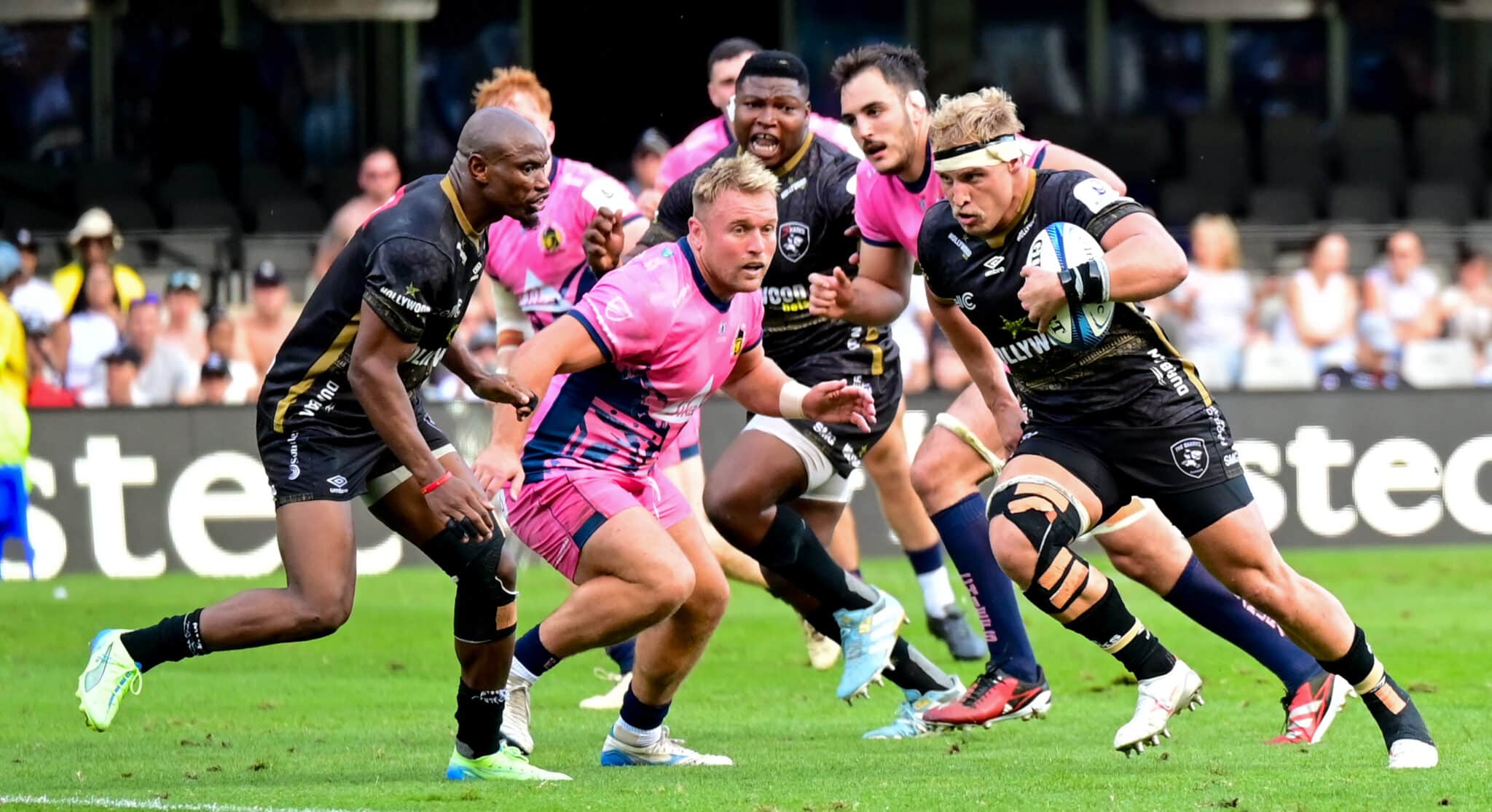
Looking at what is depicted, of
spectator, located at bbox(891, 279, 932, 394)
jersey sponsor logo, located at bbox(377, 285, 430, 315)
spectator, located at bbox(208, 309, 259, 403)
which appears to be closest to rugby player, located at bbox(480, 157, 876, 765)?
jersey sponsor logo, located at bbox(377, 285, 430, 315)

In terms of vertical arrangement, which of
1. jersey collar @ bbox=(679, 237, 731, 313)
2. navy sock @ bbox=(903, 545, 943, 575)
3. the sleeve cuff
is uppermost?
jersey collar @ bbox=(679, 237, 731, 313)

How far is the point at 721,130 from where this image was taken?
10.5m

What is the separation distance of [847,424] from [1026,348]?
1.84 m

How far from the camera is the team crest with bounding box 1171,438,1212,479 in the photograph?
6801mm

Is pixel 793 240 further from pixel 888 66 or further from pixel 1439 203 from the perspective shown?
pixel 1439 203

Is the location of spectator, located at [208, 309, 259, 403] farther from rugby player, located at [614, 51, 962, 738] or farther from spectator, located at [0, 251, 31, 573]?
rugby player, located at [614, 51, 962, 738]

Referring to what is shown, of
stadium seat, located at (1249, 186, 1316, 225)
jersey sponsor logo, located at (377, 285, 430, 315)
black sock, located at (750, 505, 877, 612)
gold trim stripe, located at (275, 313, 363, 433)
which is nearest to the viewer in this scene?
jersey sponsor logo, located at (377, 285, 430, 315)

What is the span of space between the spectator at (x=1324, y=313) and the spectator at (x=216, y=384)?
8.03 metres

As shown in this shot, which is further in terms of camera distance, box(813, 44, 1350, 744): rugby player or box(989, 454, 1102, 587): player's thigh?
box(813, 44, 1350, 744): rugby player

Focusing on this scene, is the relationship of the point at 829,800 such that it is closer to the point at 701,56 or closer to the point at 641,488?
the point at 641,488

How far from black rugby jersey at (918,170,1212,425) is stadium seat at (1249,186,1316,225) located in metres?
14.6

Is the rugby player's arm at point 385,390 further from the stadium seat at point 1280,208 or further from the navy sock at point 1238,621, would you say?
the stadium seat at point 1280,208

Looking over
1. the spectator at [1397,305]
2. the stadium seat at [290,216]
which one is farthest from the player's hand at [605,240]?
the stadium seat at [290,216]

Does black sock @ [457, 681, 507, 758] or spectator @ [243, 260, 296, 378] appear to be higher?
black sock @ [457, 681, 507, 758]
